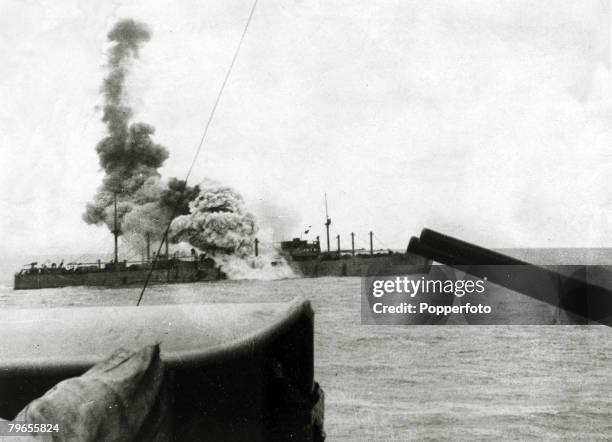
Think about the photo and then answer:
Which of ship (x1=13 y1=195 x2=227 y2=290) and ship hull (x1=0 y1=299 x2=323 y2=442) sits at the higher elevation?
ship hull (x1=0 y1=299 x2=323 y2=442)

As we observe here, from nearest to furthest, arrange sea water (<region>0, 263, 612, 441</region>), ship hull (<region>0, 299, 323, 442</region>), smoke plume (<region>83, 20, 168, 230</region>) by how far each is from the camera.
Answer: ship hull (<region>0, 299, 323, 442</region>) → sea water (<region>0, 263, 612, 441</region>) → smoke plume (<region>83, 20, 168, 230</region>)

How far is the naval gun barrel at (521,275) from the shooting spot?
3.31ft

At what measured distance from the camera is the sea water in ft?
34.8

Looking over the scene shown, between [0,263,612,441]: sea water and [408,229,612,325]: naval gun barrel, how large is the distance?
192cm

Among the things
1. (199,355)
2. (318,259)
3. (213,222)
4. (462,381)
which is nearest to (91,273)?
(213,222)

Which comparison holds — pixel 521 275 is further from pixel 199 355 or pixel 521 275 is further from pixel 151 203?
pixel 151 203

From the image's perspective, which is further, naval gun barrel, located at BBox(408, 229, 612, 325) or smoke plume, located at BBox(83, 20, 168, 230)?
smoke plume, located at BBox(83, 20, 168, 230)

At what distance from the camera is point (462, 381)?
15.0m

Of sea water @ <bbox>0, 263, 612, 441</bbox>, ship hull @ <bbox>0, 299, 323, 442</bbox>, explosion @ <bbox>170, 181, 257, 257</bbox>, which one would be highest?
explosion @ <bbox>170, 181, 257, 257</bbox>

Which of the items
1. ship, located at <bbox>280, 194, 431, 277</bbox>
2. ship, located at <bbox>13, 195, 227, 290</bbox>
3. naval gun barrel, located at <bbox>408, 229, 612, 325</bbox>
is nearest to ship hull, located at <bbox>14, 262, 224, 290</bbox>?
ship, located at <bbox>13, 195, 227, 290</bbox>

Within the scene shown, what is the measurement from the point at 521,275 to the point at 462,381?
14.7 m

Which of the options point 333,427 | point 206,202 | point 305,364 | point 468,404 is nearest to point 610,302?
point 305,364

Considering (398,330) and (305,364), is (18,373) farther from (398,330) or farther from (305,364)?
(398,330)

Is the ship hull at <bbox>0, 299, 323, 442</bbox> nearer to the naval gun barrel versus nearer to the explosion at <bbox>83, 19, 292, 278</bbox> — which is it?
the naval gun barrel
